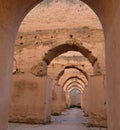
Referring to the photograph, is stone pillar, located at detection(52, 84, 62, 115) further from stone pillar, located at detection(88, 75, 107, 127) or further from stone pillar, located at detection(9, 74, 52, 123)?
stone pillar, located at detection(88, 75, 107, 127)

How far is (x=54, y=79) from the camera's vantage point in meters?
17.5

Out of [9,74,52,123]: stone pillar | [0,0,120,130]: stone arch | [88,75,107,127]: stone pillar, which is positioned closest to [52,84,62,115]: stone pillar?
[9,74,52,123]: stone pillar

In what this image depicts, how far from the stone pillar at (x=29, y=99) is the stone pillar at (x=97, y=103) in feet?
7.32

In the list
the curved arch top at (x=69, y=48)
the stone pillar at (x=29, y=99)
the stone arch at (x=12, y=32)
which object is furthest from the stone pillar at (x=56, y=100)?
the stone arch at (x=12, y=32)

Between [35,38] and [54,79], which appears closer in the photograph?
[35,38]

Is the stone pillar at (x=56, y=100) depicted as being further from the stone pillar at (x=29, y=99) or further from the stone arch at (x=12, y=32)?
the stone arch at (x=12, y=32)

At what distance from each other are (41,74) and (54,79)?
18.6ft

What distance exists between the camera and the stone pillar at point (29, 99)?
1062 centimetres

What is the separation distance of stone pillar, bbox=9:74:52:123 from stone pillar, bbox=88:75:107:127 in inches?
87.8

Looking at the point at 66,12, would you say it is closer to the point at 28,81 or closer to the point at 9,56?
the point at 28,81

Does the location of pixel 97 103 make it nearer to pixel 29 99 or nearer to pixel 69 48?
pixel 29 99

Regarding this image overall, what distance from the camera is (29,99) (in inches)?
430

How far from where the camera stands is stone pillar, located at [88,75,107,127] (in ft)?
32.7

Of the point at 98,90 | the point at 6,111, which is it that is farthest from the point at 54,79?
the point at 6,111
